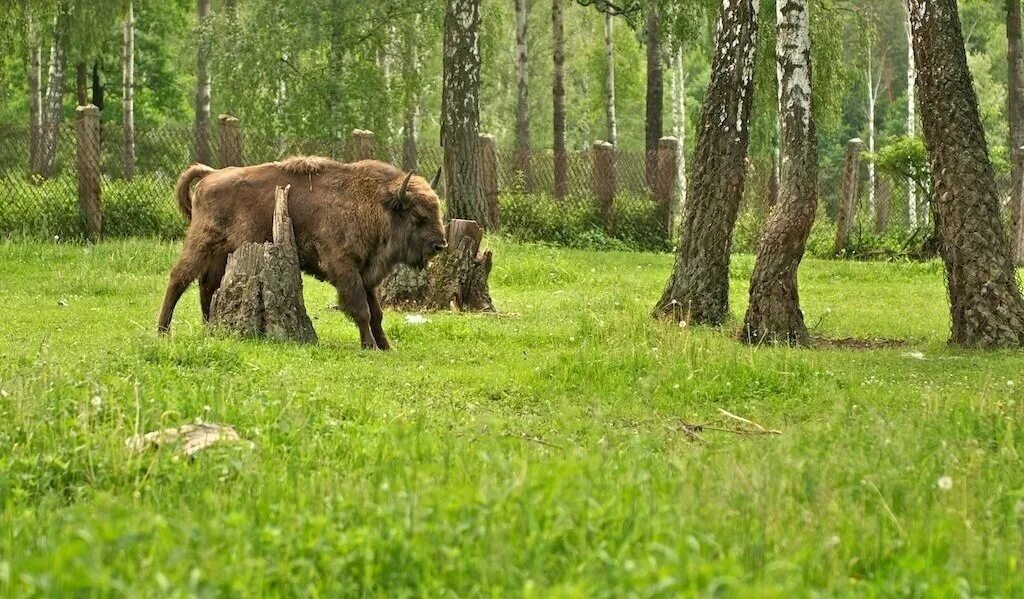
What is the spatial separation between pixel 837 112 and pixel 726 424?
25.7 meters

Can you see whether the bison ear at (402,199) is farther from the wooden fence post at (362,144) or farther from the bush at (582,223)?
the bush at (582,223)

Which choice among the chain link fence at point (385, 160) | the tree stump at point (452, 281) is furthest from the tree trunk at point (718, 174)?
the chain link fence at point (385, 160)

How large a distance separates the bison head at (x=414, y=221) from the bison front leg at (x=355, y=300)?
516 mm

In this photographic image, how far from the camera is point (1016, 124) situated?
26.9 metres

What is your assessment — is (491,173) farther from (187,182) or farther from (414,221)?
(414,221)

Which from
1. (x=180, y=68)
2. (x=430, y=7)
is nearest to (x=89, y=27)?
(x=430, y=7)

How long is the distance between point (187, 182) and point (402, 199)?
2145 mm

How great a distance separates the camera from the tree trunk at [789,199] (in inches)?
475

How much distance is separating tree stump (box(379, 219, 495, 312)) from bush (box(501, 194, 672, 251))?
9896 millimetres

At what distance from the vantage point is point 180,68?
48562mm

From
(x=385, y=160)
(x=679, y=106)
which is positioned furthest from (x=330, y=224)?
(x=679, y=106)

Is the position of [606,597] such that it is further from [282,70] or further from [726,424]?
[282,70]

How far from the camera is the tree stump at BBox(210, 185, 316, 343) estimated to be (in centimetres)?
1127

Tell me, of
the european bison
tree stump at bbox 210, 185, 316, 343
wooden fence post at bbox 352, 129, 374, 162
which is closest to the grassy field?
tree stump at bbox 210, 185, 316, 343
